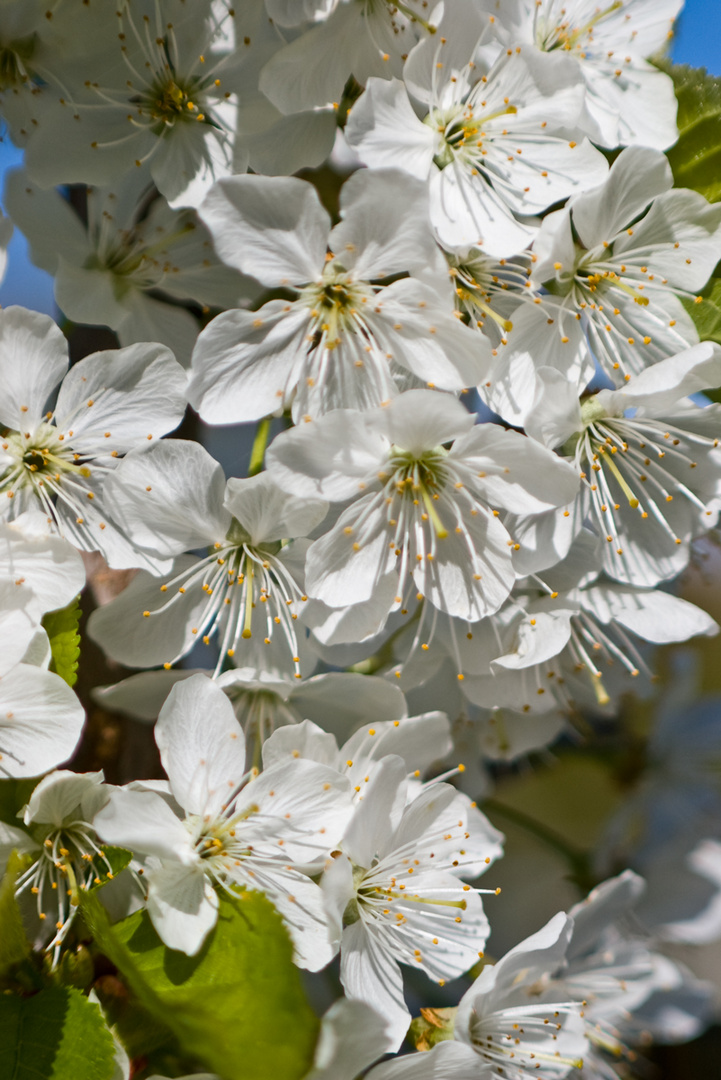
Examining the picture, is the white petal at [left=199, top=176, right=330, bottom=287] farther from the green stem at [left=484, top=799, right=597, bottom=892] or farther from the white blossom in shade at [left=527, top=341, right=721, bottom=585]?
the green stem at [left=484, top=799, right=597, bottom=892]

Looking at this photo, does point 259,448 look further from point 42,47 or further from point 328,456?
point 42,47

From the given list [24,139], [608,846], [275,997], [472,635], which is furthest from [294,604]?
[608,846]

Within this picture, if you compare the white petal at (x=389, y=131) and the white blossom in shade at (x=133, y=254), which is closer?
the white petal at (x=389, y=131)

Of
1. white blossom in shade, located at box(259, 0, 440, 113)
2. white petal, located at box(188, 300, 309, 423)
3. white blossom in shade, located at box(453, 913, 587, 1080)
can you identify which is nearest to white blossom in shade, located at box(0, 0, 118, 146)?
white blossom in shade, located at box(259, 0, 440, 113)

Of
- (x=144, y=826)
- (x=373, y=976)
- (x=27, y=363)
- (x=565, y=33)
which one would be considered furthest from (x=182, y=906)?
(x=565, y=33)

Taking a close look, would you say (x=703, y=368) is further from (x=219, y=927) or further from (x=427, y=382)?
(x=219, y=927)

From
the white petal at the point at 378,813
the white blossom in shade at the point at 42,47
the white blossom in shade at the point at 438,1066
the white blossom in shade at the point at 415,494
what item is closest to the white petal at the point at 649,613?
the white blossom in shade at the point at 415,494

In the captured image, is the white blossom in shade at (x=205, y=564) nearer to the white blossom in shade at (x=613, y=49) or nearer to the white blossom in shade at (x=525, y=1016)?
the white blossom in shade at (x=525, y=1016)
